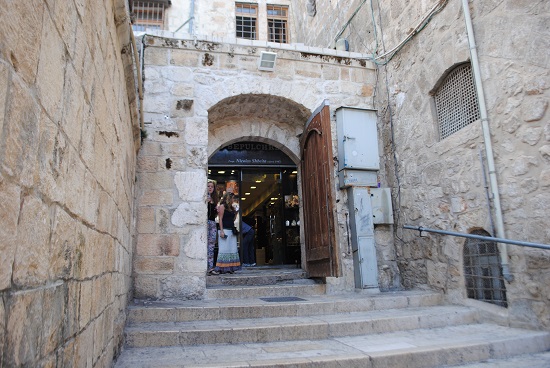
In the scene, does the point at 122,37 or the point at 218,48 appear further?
the point at 218,48

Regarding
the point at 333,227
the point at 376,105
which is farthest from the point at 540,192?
the point at 376,105

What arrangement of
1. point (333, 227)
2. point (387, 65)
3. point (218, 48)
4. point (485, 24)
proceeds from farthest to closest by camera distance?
1. point (387, 65)
2. point (218, 48)
3. point (333, 227)
4. point (485, 24)

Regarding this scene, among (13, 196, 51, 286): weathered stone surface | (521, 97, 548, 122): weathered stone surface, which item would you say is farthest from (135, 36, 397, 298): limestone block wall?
(13, 196, 51, 286): weathered stone surface

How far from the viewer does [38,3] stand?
915 millimetres

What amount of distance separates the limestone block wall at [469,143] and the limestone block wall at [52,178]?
3.59 meters

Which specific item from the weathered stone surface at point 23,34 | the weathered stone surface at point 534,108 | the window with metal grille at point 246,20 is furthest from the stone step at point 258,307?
the window with metal grille at point 246,20

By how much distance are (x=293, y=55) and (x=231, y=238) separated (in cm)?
293

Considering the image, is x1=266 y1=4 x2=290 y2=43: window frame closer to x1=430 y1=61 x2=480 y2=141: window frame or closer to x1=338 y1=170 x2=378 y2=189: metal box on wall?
x1=338 y1=170 x2=378 y2=189: metal box on wall

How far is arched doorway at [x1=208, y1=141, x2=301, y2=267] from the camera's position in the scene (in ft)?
26.6

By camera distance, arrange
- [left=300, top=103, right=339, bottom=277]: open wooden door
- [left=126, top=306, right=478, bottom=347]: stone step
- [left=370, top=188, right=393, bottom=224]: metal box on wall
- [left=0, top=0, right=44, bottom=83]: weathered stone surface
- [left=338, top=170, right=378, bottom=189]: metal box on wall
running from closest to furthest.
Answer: [left=0, top=0, right=44, bottom=83]: weathered stone surface → [left=126, top=306, right=478, bottom=347]: stone step → [left=300, top=103, right=339, bottom=277]: open wooden door → [left=338, top=170, right=378, bottom=189]: metal box on wall → [left=370, top=188, right=393, bottom=224]: metal box on wall

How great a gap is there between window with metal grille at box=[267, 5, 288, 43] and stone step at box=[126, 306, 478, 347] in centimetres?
975

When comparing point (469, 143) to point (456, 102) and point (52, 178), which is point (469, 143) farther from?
point (52, 178)

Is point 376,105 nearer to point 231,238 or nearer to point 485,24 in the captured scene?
point 485,24

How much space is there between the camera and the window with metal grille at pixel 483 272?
4.02 metres
